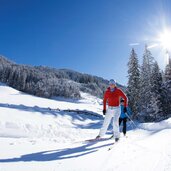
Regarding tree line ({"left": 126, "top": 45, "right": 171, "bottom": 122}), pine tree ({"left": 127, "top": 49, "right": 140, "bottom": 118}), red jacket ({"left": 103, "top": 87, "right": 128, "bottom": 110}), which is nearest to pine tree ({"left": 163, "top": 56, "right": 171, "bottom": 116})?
tree line ({"left": 126, "top": 45, "right": 171, "bottom": 122})

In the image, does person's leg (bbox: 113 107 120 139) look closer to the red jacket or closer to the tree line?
the red jacket

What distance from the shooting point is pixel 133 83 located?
3531 centimetres

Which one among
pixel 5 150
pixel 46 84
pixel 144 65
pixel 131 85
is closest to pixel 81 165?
pixel 5 150

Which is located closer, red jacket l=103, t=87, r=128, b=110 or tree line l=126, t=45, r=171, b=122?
red jacket l=103, t=87, r=128, b=110

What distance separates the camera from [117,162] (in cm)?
482

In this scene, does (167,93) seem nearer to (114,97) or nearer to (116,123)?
(114,97)

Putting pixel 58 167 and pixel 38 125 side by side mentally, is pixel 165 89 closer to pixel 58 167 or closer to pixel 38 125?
pixel 38 125

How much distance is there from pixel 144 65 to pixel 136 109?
9577mm

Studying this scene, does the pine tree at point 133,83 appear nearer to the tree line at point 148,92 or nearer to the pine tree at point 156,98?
the tree line at point 148,92

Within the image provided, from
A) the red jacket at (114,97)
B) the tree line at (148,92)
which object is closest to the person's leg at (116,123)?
the red jacket at (114,97)

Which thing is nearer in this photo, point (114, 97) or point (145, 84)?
point (114, 97)

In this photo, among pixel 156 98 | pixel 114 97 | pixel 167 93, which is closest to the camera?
pixel 114 97

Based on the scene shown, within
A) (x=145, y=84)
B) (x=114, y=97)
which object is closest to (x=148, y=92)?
(x=145, y=84)

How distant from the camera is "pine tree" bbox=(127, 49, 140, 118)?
111 ft
